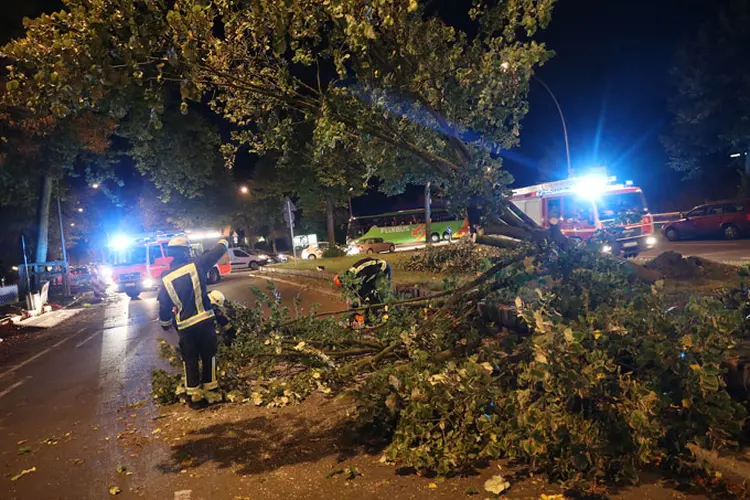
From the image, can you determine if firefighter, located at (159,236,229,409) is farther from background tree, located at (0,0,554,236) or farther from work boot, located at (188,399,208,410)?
background tree, located at (0,0,554,236)

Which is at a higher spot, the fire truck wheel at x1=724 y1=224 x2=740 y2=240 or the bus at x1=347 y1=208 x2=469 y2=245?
the bus at x1=347 y1=208 x2=469 y2=245

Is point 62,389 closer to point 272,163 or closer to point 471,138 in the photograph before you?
point 471,138

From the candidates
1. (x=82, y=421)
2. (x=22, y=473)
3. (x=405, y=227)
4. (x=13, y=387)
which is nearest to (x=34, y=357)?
(x=13, y=387)

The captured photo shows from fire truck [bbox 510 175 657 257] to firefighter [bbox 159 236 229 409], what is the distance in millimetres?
7201

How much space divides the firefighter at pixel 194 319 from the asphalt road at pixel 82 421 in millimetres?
573

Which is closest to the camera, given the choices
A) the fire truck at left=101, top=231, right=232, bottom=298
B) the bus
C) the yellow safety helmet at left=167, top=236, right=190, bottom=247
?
the yellow safety helmet at left=167, top=236, right=190, bottom=247

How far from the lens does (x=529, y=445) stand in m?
3.51

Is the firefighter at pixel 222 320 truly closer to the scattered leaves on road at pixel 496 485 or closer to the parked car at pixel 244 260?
the scattered leaves on road at pixel 496 485

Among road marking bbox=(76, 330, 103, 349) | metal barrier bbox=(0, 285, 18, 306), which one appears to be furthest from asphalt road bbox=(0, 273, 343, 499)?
metal barrier bbox=(0, 285, 18, 306)

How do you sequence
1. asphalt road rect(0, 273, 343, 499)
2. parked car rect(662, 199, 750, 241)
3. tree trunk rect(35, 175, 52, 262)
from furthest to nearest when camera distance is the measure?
tree trunk rect(35, 175, 52, 262), parked car rect(662, 199, 750, 241), asphalt road rect(0, 273, 343, 499)

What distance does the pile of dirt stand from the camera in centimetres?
768

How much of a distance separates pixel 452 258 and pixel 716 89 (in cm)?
1995

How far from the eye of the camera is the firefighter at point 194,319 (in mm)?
5738

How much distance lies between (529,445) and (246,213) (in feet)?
163
